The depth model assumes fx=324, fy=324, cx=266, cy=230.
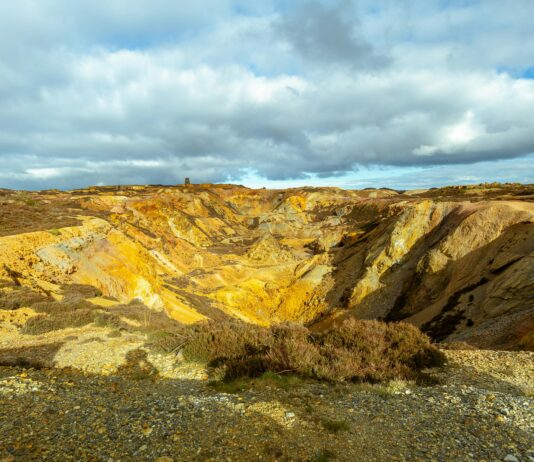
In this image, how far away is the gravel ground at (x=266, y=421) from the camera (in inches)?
221

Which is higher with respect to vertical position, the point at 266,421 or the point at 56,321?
the point at 266,421

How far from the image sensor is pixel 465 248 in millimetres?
37969

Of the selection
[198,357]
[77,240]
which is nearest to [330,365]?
[198,357]

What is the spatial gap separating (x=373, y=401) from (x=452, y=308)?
86.3 ft

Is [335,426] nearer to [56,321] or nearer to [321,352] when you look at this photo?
[321,352]

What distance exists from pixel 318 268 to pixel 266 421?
156ft

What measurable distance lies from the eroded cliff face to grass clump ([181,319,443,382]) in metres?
7.53

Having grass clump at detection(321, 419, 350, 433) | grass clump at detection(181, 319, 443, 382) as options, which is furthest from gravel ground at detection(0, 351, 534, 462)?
grass clump at detection(181, 319, 443, 382)

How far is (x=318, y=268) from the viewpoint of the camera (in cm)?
5344

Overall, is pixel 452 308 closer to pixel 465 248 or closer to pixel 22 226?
pixel 465 248

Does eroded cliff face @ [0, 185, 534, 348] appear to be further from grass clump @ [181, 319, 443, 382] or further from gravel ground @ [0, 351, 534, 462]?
gravel ground @ [0, 351, 534, 462]

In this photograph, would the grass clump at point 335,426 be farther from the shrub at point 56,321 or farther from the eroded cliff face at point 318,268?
the shrub at point 56,321

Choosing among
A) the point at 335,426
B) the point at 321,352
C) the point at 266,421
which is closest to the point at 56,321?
the point at 321,352

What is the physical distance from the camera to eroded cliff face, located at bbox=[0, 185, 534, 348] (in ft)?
83.4
